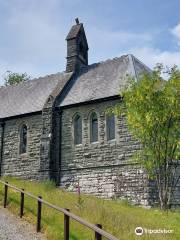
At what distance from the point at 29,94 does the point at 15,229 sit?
17806 mm

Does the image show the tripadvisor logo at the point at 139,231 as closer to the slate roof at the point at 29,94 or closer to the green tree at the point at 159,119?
the green tree at the point at 159,119

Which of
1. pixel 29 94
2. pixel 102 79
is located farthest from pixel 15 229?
pixel 29 94

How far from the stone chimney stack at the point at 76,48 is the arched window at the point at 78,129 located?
204 inches

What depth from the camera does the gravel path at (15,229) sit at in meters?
9.91

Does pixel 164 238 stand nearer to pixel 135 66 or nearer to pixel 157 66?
pixel 157 66

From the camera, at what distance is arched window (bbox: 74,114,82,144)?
22.6 m

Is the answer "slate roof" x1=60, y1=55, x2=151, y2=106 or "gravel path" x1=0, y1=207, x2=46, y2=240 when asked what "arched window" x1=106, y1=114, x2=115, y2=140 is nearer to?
"slate roof" x1=60, y1=55, x2=151, y2=106

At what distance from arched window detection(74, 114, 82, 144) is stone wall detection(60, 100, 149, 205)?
0.25 meters

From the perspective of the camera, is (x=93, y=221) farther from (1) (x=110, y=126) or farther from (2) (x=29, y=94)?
(2) (x=29, y=94)

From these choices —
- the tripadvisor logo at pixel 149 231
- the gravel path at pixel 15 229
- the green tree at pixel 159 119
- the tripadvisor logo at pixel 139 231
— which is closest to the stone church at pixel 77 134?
the green tree at pixel 159 119

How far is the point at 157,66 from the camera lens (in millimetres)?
17156

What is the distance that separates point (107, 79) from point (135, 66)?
1918mm

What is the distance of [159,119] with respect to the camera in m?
15.9

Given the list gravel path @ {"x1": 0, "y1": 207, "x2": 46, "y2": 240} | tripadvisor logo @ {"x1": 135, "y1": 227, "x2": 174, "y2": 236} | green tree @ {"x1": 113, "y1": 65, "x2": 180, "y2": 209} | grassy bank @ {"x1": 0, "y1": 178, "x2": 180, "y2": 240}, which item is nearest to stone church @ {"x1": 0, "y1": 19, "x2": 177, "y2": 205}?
green tree @ {"x1": 113, "y1": 65, "x2": 180, "y2": 209}
